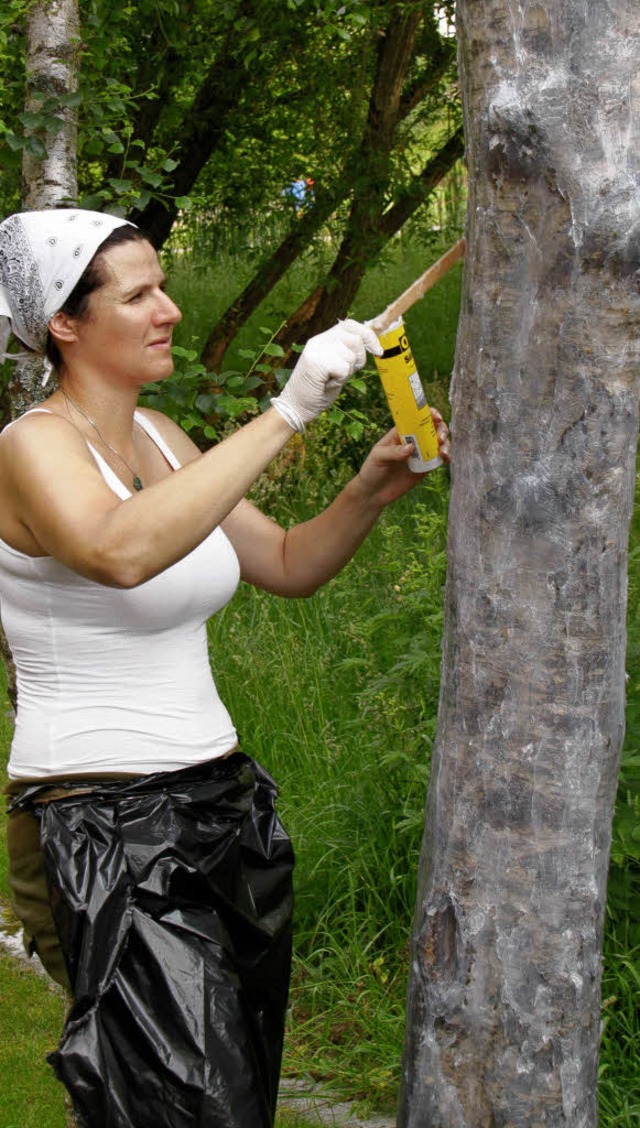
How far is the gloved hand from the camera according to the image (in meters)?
2.15

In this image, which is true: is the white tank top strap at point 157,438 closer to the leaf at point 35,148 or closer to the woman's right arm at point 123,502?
the woman's right arm at point 123,502

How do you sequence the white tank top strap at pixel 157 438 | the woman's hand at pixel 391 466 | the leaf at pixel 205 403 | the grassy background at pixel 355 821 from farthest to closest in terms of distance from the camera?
the leaf at pixel 205 403
the grassy background at pixel 355 821
the white tank top strap at pixel 157 438
the woman's hand at pixel 391 466

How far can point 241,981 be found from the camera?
231 centimetres

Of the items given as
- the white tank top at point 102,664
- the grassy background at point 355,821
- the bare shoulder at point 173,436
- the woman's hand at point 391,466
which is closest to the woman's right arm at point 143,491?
the white tank top at point 102,664

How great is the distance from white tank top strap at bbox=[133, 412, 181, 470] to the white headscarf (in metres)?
0.26

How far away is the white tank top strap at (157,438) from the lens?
2551 mm

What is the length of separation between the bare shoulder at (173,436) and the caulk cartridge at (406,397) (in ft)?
1.46

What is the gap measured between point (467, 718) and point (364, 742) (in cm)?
216

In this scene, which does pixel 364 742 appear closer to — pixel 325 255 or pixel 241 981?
pixel 241 981

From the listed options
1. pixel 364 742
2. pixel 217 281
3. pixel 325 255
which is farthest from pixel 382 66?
pixel 217 281

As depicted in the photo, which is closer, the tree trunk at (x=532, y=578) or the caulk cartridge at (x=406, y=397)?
the tree trunk at (x=532, y=578)

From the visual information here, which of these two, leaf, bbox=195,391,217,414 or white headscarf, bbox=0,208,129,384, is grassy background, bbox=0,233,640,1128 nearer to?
leaf, bbox=195,391,217,414

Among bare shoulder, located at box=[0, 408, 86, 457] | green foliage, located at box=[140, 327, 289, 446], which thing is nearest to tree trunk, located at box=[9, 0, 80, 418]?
green foliage, located at box=[140, 327, 289, 446]

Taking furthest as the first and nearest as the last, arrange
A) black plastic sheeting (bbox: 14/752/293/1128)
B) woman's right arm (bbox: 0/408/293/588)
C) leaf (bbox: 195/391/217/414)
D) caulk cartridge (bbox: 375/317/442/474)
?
1. leaf (bbox: 195/391/217/414)
2. caulk cartridge (bbox: 375/317/442/474)
3. black plastic sheeting (bbox: 14/752/293/1128)
4. woman's right arm (bbox: 0/408/293/588)
